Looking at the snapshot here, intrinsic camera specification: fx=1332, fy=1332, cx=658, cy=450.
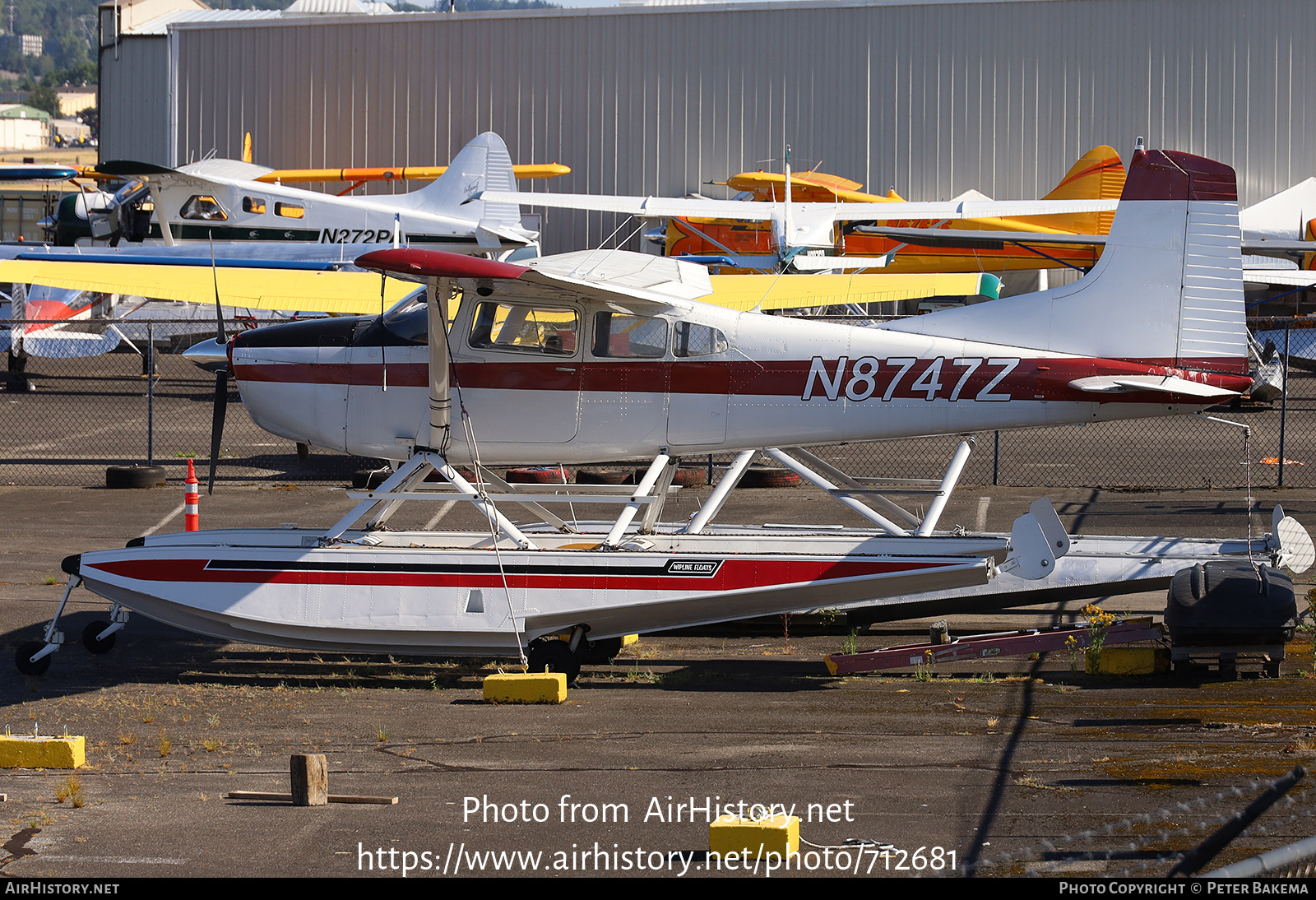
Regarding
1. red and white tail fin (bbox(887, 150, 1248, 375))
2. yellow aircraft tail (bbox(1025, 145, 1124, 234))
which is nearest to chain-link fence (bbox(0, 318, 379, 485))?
red and white tail fin (bbox(887, 150, 1248, 375))

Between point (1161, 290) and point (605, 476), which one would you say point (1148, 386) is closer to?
point (1161, 290)

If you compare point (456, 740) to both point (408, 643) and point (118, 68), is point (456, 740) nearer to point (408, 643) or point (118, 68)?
point (408, 643)

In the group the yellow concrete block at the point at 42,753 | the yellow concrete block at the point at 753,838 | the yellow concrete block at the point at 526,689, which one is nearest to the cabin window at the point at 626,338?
the yellow concrete block at the point at 526,689

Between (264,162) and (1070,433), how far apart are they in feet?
106

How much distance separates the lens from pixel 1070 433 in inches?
825

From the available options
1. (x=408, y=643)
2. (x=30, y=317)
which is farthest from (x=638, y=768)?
(x=30, y=317)

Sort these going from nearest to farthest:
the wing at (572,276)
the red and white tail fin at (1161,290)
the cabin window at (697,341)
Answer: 1. the wing at (572,276)
2. the red and white tail fin at (1161,290)
3. the cabin window at (697,341)

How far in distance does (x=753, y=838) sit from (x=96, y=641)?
586 cm

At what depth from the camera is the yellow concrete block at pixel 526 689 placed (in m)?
7.93

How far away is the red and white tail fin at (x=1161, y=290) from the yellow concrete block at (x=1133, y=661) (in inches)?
72.2

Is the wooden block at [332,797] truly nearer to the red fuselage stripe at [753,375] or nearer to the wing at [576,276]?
the wing at [576,276]

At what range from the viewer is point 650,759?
6.66m

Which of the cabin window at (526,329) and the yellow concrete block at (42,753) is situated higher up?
the cabin window at (526,329)

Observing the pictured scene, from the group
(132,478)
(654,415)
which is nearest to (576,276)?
(654,415)
